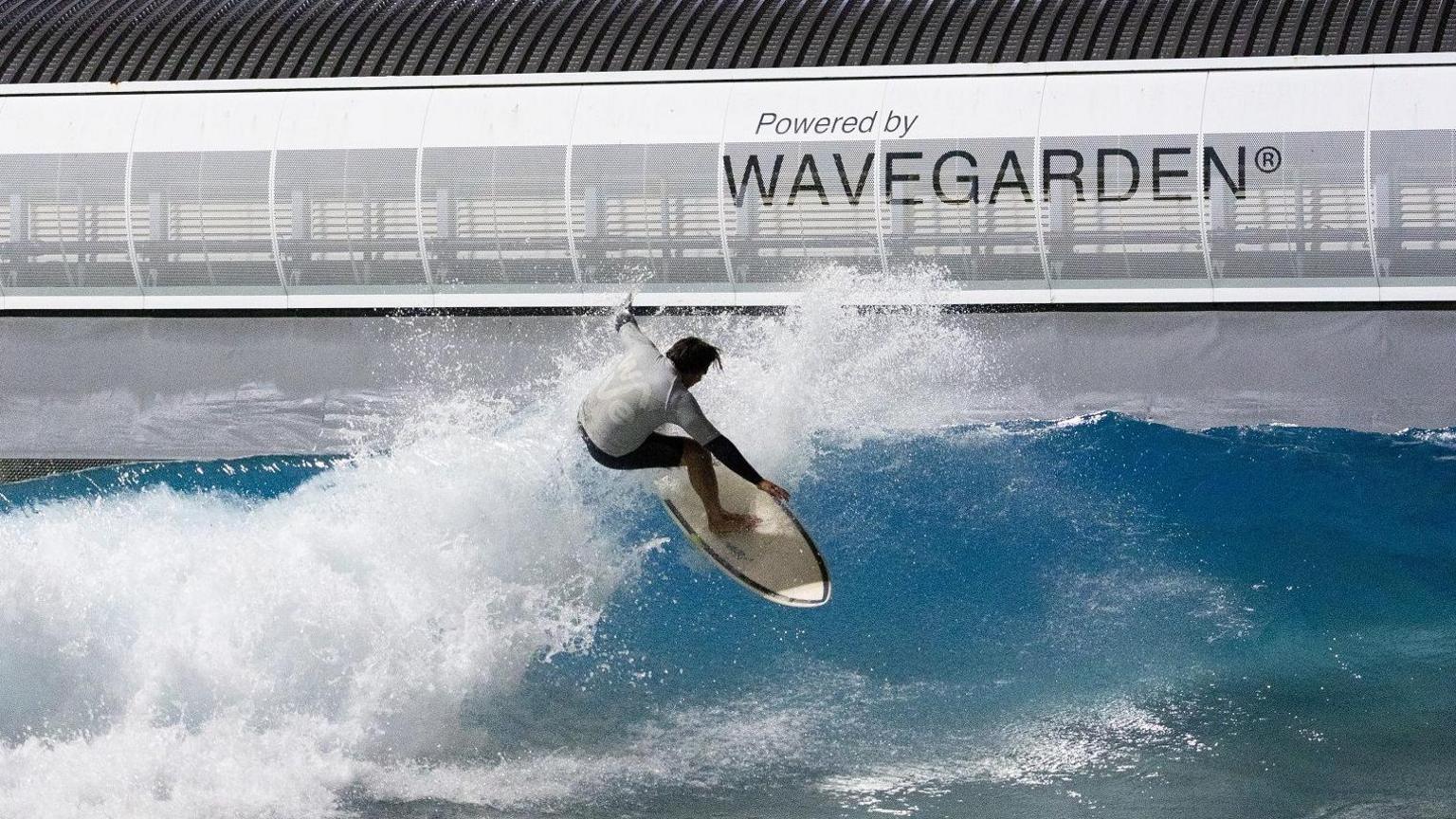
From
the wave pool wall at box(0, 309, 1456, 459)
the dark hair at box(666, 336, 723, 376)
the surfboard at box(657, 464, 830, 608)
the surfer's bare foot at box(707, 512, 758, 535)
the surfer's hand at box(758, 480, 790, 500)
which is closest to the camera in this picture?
the surfer's hand at box(758, 480, 790, 500)

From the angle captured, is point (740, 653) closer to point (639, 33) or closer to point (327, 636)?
point (327, 636)

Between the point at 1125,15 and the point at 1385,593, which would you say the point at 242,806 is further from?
the point at 1125,15

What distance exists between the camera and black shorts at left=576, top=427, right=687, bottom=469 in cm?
849

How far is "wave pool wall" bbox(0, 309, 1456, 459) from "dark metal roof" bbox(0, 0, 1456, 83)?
2292mm

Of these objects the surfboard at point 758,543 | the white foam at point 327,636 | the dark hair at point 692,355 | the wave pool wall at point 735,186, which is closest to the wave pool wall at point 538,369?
the wave pool wall at point 735,186

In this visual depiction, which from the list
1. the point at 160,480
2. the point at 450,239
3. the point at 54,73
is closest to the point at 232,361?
the point at 160,480

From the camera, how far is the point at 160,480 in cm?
1420

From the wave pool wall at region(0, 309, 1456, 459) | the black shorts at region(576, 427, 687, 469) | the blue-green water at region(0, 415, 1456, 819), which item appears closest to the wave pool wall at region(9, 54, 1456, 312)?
the wave pool wall at region(0, 309, 1456, 459)

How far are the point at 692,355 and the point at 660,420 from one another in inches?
15.4

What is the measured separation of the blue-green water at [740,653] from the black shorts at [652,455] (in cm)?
91

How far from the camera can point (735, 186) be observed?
13781 millimetres

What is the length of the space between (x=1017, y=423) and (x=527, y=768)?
666 centimetres

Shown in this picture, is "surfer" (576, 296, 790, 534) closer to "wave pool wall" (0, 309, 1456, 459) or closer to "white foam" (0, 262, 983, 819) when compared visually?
"white foam" (0, 262, 983, 819)

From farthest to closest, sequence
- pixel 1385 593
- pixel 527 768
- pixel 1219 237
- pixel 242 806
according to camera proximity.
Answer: pixel 1219 237 < pixel 1385 593 < pixel 527 768 < pixel 242 806
